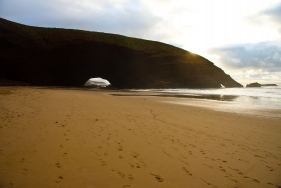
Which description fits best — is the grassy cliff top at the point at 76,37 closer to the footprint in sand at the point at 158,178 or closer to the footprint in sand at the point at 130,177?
the footprint in sand at the point at 130,177

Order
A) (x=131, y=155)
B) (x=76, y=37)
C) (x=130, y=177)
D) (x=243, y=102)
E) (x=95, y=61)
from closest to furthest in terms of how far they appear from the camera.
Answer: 1. (x=130, y=177)
2. (x=131, y=155)
3. (x=243, y=102)
4. (x=76, y=37)
5. (x=95, y=61)

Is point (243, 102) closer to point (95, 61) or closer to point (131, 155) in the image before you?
point (131, 155)

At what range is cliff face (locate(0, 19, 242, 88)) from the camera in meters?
35.8

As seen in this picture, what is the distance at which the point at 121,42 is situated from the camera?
45125mm

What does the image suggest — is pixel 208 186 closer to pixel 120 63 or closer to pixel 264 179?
pixel 264 179

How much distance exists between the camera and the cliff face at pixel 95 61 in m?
35.8

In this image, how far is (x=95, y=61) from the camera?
45219mm

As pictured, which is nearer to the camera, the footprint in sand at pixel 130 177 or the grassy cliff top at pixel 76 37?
the footprint in sand at pixel 130 177

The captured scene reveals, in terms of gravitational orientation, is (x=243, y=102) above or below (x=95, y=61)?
below

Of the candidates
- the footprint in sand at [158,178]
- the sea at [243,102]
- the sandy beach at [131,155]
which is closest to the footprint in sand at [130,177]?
the sandy beach at [131,155]

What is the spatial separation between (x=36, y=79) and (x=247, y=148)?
43.1 metres

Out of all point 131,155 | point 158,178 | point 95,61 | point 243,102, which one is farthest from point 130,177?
point 95,61

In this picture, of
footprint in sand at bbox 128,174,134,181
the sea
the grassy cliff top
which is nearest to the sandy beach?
footprint in sand at bbox 128,174,134,181

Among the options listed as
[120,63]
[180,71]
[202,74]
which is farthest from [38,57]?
[202,74]
